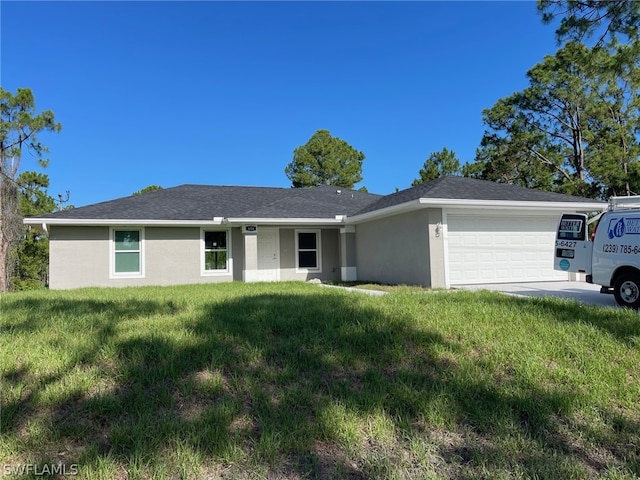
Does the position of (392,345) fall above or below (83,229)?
below

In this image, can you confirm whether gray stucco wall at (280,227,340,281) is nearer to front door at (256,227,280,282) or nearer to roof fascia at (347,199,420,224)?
front door at (256,227,280,282)

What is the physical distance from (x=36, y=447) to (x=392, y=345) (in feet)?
11.0

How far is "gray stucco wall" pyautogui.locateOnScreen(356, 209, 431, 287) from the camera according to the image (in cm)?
1220

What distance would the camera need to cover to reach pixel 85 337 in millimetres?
4504

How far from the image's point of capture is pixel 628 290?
786cm

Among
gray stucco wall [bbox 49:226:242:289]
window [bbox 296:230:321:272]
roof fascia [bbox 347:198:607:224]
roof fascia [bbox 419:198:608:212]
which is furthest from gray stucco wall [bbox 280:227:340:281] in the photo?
roof fascia [bbox 419:198:608:212]

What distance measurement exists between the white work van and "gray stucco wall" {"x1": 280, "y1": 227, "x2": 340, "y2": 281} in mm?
9002

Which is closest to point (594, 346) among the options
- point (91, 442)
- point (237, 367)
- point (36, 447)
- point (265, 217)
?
point (237, 367)

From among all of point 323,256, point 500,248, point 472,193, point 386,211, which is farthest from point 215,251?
point 500,248

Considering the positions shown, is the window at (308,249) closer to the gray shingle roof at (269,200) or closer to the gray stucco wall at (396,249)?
the gray shingle roof at (269,200)

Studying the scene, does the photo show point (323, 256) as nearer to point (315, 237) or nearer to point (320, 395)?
point (315, 237)

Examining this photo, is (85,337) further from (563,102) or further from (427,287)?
(563,102)

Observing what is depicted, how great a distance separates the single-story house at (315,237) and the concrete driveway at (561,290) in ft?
1.93

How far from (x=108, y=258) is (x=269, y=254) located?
18.9ft
